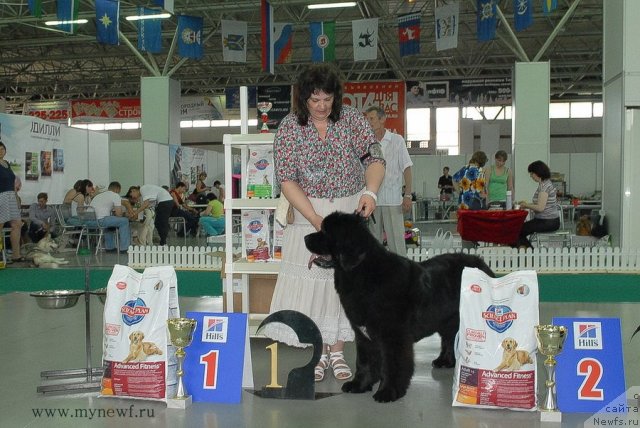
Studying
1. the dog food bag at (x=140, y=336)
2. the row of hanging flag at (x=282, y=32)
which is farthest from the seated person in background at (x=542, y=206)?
the dog food bag at (x=140, y=336)

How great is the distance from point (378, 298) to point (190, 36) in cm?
1150

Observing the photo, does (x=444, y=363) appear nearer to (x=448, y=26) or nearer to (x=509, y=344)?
(x=509, y=344)

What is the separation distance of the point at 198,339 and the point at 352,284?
745mm

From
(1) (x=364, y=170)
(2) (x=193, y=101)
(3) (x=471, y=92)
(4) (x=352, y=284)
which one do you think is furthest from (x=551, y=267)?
(2) (x=193, y=101)

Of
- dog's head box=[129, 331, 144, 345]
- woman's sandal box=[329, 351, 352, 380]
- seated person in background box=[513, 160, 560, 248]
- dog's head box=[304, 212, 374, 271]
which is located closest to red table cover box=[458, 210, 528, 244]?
seated person in background box=[513, 160, 560, 248]

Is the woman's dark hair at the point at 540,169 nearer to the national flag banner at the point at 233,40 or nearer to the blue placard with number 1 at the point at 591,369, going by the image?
the blue placard with number 1 at the point at 591,369

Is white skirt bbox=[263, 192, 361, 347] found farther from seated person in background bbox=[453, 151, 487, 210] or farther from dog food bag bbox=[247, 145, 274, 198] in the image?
seated person in background bbox=[453, 151, 487, 210]

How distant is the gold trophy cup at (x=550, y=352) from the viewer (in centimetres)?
260

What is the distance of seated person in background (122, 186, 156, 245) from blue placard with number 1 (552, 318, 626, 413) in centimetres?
879

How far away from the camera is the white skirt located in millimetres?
3199

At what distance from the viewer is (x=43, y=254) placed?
8711mm

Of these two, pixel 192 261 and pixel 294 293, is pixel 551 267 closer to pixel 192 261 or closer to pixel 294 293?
pixel 192 261

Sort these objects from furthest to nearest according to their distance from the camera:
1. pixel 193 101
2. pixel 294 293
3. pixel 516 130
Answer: pixel 193 101 → pixel 516 130 → pixel 294 293

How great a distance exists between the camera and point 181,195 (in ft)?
43.4
